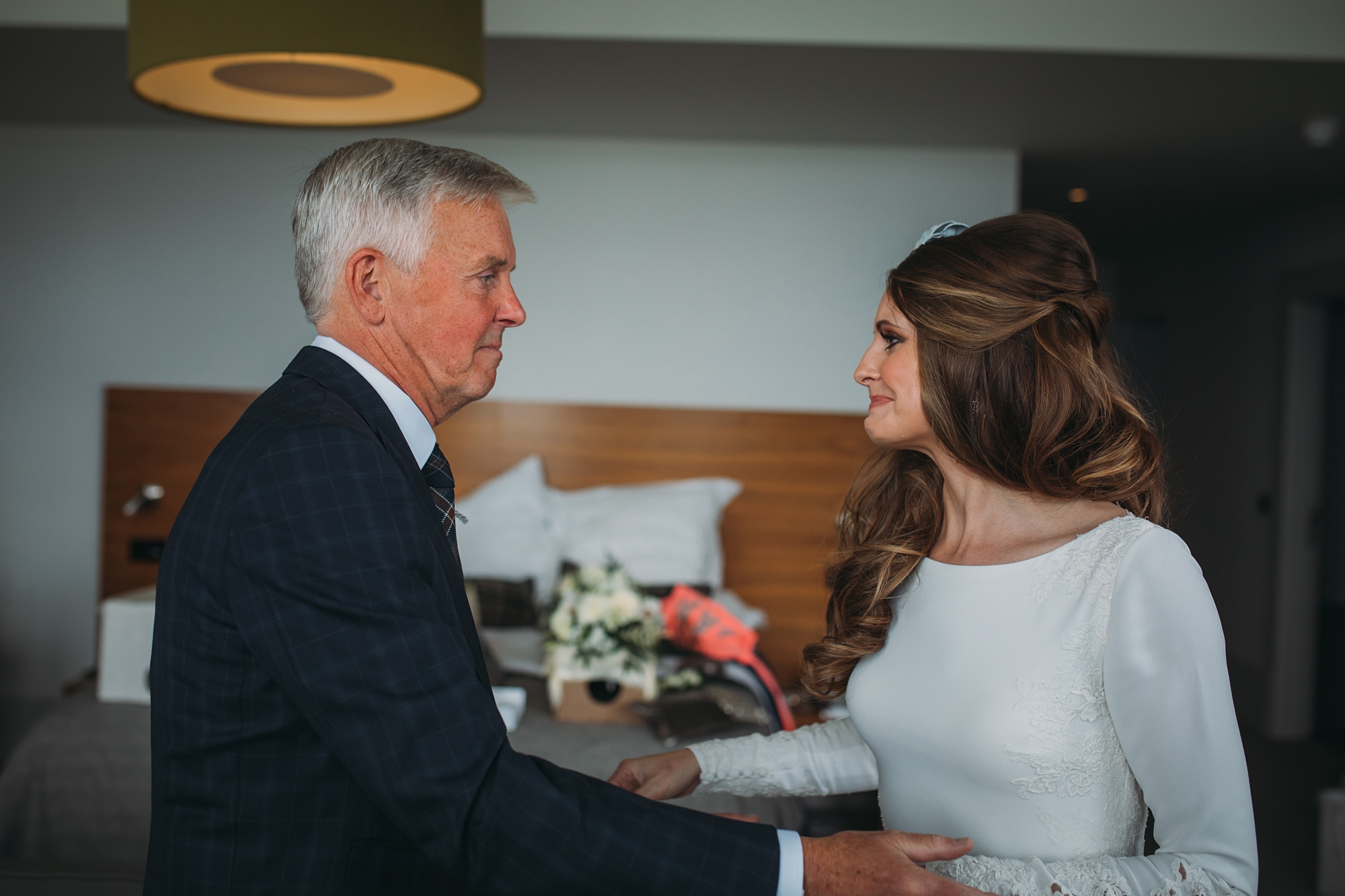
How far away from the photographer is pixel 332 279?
3.81ft

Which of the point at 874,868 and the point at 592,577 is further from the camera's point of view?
the point at 592,577

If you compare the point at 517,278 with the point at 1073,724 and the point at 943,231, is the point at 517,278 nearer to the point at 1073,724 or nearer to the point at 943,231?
the point at 943,231

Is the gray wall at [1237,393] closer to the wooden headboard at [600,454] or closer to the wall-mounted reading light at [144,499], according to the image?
the wooden headboard at [600,454]

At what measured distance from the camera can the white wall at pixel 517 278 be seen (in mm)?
3932

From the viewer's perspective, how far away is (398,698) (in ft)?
Answer: 3.07

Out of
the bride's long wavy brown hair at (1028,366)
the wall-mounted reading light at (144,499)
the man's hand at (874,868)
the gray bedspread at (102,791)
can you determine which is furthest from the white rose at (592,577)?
the wall-mounted reading light at (144,499)

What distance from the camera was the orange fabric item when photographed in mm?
2980

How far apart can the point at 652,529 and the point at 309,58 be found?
2057 mm

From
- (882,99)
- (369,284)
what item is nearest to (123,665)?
(369,284)

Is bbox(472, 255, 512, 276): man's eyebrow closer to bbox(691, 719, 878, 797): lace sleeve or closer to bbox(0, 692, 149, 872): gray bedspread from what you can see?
bbox(691, 719, 878, 797): lace sleeve

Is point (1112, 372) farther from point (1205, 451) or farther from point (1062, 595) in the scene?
point (1205, 451)

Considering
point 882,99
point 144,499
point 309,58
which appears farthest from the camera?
point 144,499

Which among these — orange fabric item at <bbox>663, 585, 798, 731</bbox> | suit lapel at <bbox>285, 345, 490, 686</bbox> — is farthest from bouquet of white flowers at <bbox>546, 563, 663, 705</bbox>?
suit lapel at <bbox>285, 345, 490, 686</bbox>

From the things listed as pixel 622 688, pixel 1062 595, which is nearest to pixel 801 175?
pixel 622 688
